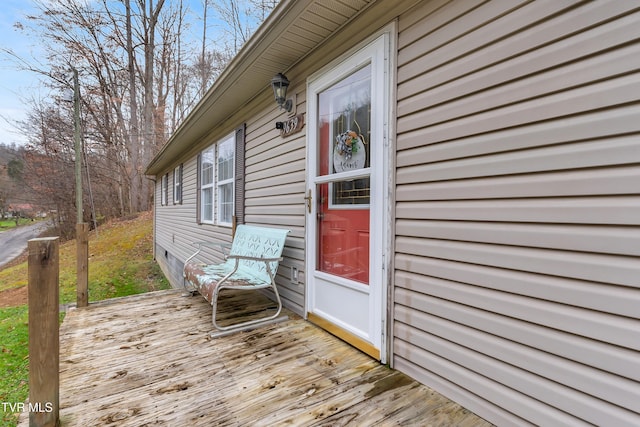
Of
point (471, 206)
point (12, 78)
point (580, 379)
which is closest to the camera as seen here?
Result: point (580, 379)

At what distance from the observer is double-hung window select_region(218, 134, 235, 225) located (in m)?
4.80

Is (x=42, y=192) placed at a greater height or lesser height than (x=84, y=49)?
lesser

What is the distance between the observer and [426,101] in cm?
178

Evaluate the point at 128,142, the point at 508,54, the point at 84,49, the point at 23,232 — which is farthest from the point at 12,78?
the point at 508,54

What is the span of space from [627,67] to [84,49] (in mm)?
15595

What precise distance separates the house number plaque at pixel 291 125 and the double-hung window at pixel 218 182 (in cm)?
Result: 152

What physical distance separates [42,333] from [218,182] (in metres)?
4.08

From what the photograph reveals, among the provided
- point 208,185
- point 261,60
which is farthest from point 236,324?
point 208,185

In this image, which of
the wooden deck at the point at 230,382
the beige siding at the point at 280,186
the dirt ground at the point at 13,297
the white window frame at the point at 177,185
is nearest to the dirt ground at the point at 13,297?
the dirt ground at the point at 13,297

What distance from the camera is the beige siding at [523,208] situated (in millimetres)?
1107

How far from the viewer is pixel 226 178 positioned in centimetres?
501

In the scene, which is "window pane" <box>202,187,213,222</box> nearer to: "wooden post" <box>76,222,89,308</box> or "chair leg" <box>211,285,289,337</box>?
"wooden post" <box>76,222,89,308</box>

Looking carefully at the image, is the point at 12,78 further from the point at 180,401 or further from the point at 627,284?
the point at 627,284

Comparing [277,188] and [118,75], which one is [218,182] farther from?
[118,75]
